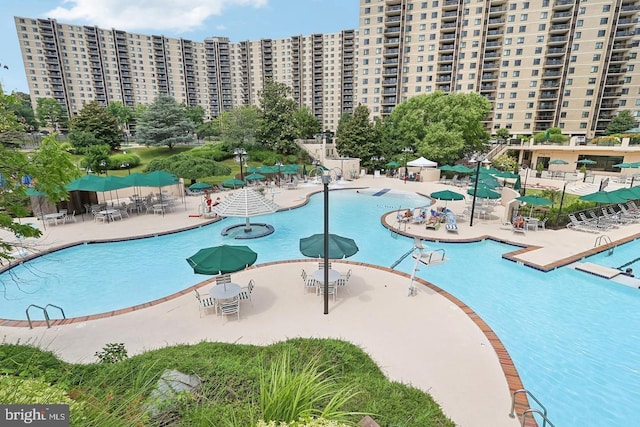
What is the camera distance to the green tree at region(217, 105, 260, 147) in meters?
42.8

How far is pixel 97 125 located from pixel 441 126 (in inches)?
1843

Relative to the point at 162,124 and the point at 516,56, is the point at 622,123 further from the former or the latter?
the point at 162,124

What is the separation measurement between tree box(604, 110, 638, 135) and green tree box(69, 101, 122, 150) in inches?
3040

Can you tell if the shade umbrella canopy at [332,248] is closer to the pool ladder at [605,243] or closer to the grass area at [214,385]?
the grass area at [214,385]

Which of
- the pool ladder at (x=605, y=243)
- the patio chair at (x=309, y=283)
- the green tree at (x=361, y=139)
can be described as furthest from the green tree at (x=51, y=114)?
the pool ladder at (x=605, y=243)

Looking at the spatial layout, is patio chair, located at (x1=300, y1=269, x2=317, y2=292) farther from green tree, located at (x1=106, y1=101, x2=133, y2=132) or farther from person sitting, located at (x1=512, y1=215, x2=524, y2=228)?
green tree, located at (x1=106, y1=101, x2=133, y2=132)

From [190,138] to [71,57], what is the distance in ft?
215

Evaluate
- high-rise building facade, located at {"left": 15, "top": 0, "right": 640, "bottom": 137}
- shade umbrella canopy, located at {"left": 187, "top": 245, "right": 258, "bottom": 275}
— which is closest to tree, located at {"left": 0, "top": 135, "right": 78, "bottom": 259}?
shade umbrella canopy, located at {"left": 187, "top": 245, "right": 258, "bottom": 275}

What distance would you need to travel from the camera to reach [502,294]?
33.1ft

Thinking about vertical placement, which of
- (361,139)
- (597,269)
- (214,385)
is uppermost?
(361,139)

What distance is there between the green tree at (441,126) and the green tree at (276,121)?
46.7 ft

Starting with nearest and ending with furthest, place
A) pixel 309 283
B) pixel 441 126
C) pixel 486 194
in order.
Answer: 1. pixel 309 283
2. pixel 486 194
3. pixel 441 126

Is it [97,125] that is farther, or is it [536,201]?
[97,125]

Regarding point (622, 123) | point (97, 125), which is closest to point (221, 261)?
point (97, 125)
